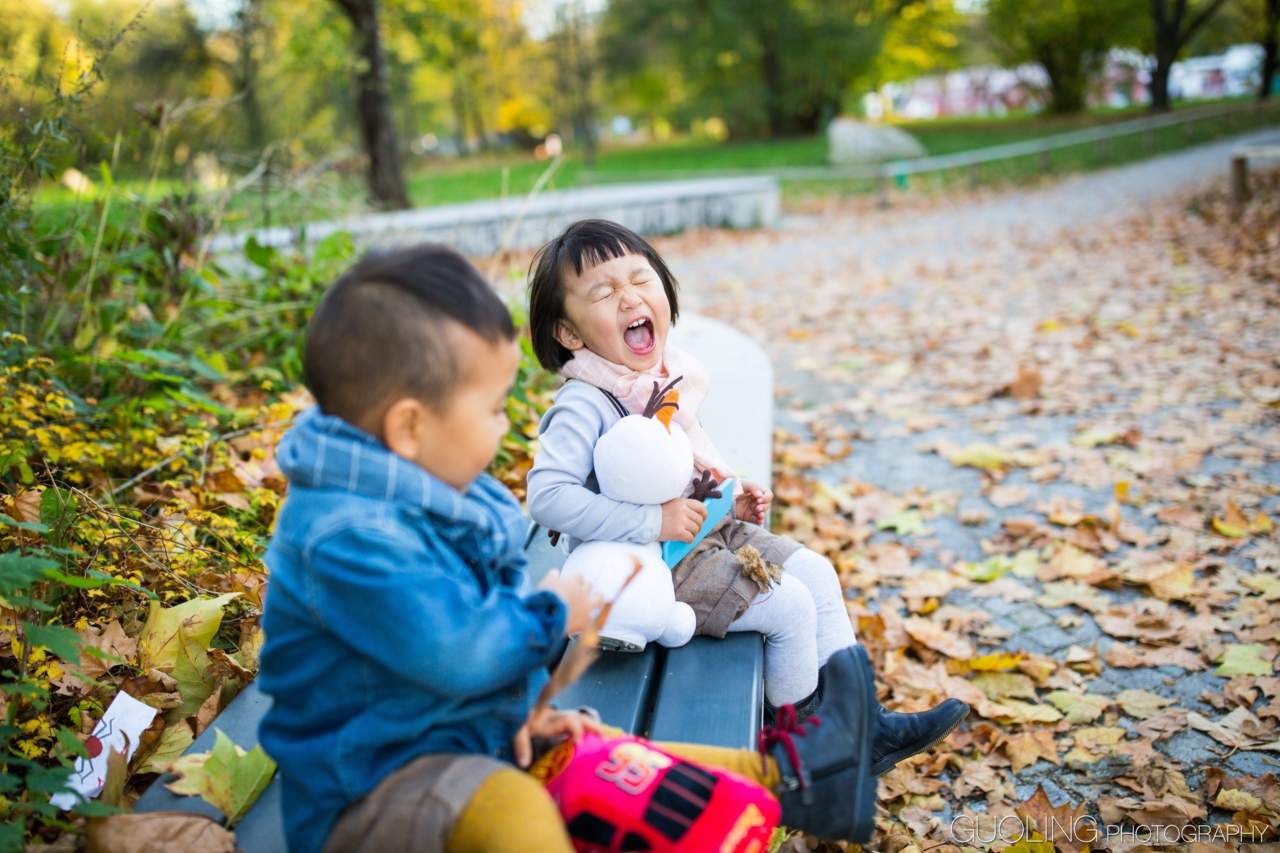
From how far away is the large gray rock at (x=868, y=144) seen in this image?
20.0 meters

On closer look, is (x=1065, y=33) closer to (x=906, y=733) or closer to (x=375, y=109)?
(x=375, y=109)

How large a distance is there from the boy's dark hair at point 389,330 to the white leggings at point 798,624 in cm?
101

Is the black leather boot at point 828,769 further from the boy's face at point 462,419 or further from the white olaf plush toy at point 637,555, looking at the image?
the boy's face at point 462,419

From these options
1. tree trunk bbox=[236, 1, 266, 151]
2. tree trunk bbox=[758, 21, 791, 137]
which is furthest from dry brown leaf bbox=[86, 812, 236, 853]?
tree trunk bbox=[758, 21, 791, 137]

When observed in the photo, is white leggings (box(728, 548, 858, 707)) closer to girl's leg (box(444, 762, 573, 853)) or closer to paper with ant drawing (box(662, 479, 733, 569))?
paper with ant drawing (box(662, 479, 733, 569))

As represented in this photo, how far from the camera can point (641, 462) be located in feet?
6.68

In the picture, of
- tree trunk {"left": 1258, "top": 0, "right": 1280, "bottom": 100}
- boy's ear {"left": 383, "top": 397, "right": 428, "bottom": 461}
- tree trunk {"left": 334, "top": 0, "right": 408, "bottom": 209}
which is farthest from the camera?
tree trunk {"left": 1258, "top": 0, "right": 1280, "bottom": 100}

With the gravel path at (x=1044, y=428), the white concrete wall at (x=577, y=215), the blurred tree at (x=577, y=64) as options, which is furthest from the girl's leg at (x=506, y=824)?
the blurred tree at (x=577, y=64)

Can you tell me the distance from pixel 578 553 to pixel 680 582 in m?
0.25

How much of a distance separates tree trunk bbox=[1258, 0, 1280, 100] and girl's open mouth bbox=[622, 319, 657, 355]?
28.8 metres

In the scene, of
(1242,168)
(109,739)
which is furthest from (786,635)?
(1242,168)

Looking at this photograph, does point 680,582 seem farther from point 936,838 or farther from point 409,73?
point 409,73

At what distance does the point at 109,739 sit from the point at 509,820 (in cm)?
116

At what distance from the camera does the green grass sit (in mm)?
5211
